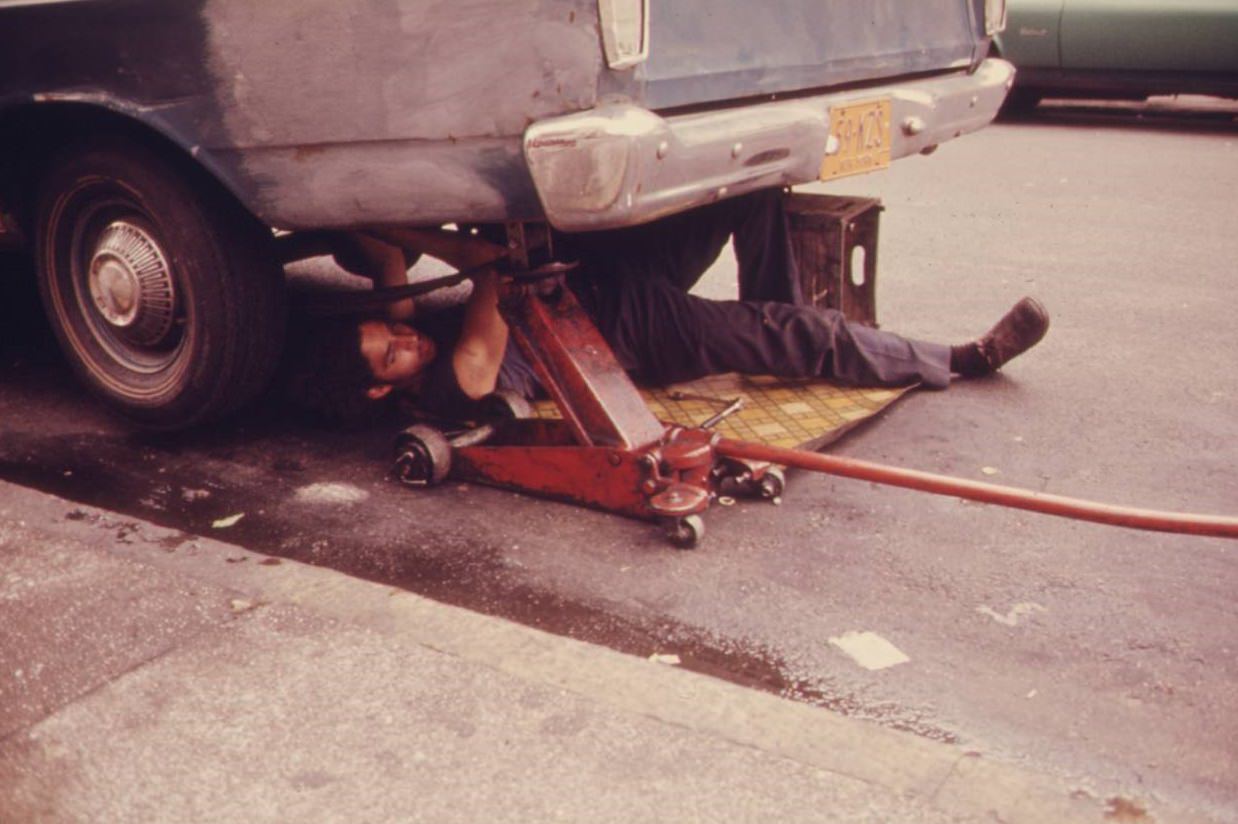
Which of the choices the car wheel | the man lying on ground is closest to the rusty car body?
the man lying on ground


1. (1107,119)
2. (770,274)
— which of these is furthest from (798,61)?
(1107,119)

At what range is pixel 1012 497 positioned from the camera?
2.54 meters

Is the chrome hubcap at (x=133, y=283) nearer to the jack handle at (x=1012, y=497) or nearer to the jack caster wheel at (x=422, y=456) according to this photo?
the jack caster wheel at (x=422, y=456)

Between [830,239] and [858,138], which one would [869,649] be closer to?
[858,138]

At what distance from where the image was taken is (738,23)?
307cm

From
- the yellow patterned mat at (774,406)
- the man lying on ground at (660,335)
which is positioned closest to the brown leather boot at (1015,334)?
the man lying on ground at (660,335)

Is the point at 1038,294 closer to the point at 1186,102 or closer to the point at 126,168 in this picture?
the point at 126,168

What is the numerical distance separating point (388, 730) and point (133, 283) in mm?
1763

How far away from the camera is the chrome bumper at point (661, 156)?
2.59 metres

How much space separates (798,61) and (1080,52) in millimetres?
7010

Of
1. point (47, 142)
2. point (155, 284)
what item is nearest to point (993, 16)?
point (155, 284)

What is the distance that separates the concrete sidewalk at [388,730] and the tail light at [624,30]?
1195mm

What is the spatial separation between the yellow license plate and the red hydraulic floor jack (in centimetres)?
73

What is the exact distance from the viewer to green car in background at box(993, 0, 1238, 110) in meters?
8.84
